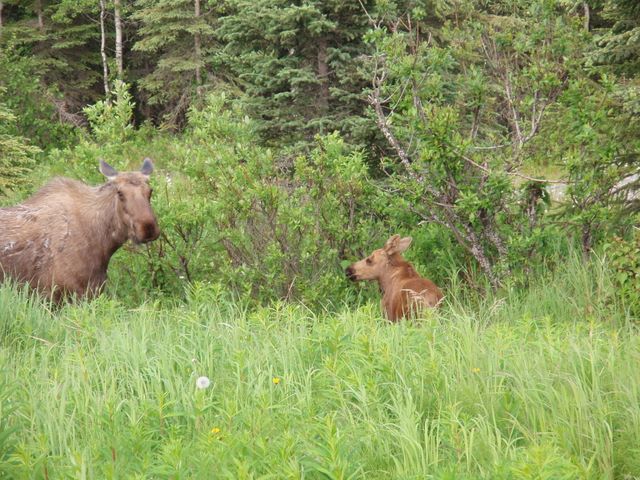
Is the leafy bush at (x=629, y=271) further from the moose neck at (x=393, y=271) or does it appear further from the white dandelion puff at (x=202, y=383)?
the white dandelion puff at (x=202, y=383)

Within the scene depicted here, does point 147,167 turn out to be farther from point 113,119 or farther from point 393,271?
point 393,271

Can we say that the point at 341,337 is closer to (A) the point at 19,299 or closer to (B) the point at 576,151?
(A) the point at 19,299

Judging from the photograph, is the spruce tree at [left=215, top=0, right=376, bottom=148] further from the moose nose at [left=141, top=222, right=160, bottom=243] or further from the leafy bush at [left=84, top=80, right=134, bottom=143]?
the moose nose at [left=141, top=222, right=160, bottom=243]

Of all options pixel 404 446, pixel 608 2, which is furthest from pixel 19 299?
pixel 608 2

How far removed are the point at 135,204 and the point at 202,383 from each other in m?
4.07

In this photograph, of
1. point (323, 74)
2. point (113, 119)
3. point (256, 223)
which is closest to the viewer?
point (256, 223)

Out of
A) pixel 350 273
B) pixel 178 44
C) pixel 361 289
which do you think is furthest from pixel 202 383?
pixel 178 44

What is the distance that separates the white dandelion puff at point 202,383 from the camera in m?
4.57

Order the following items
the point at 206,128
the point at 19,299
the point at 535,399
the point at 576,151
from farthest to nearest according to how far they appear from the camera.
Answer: the point at 206,128 < the point at 576,151 < the point at 19,299 < the point at 535,399

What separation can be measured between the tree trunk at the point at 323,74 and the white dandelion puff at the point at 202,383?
30.9 ft

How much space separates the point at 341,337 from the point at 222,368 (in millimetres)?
880

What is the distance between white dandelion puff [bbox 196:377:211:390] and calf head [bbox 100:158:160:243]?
12.2ft

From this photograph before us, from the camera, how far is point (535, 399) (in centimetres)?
450

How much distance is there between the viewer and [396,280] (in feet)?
28.5
